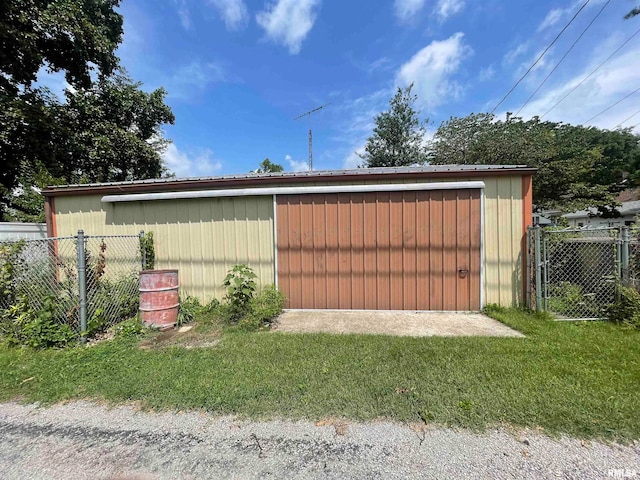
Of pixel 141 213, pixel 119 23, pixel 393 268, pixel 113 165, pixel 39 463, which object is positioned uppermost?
pixel 119 23

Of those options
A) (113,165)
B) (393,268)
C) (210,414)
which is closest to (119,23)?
(113,165)

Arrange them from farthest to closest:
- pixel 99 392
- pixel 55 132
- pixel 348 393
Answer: pixel 55 132, pixel 99 392, pixel 348 393

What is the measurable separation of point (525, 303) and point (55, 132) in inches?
592

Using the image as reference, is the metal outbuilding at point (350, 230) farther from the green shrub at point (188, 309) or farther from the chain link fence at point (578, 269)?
the chain link fence at point (578, 269)

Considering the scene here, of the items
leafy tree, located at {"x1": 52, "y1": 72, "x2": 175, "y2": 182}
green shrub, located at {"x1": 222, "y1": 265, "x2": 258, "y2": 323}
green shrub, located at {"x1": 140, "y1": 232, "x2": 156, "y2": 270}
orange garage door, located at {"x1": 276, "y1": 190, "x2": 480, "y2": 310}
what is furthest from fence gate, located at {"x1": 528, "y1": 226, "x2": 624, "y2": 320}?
leafy tree, located at {"x1": 52, "y1": 72, "x2": 175, "y2": 182}

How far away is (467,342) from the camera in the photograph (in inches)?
135

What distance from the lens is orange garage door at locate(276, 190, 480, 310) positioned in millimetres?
4867

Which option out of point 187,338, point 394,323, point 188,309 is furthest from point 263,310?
point 394,323

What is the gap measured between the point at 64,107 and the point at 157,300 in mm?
12100

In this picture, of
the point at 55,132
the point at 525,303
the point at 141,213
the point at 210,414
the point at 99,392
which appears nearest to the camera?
the point at 210,414

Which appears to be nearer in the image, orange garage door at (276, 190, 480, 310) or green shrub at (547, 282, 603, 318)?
green shrub at (547, 282, 603, 318)

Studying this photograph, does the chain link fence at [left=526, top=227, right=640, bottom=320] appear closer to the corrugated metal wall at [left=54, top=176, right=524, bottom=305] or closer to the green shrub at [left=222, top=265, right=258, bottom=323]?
the corrugated metal wall at [left=54, top=176, right=524, bottom=305]

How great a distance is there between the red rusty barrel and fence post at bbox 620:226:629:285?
6.91 meters

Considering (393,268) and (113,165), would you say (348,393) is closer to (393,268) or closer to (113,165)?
(393,268)
